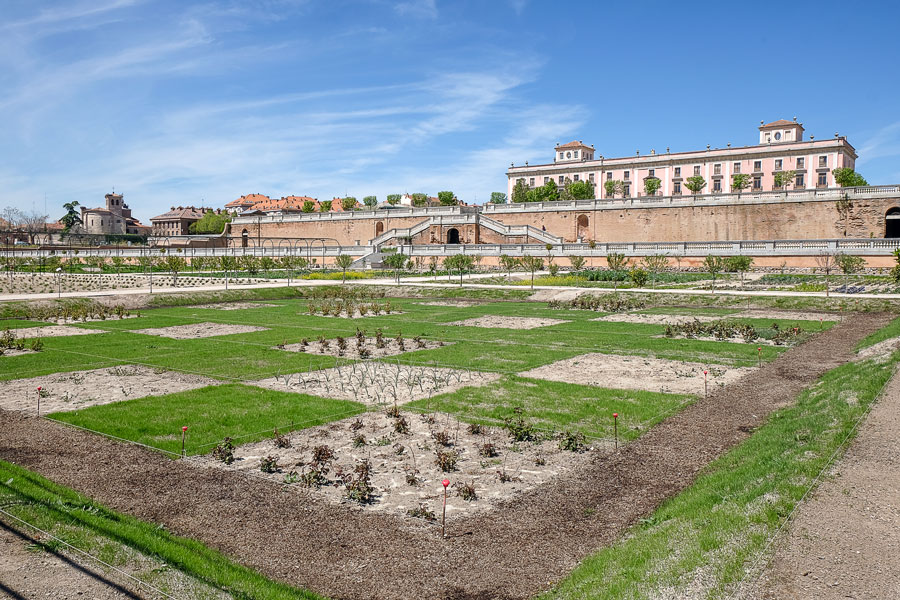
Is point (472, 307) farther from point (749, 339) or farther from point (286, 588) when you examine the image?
point (286, 588)

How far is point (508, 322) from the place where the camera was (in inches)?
1028

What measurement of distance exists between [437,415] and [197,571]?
6.35 metres

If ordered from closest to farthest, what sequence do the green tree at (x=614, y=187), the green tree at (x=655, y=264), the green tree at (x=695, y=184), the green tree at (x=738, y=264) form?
the green tree at (x=738, y=264) < the green tree at (x=655, y=264) < the green tree at (x=695, y=184) < the green tree at (x=614, y=187)

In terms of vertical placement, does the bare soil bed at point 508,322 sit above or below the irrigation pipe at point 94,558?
above

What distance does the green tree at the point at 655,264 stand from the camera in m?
47.4

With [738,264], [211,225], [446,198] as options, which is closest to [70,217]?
[211,225]

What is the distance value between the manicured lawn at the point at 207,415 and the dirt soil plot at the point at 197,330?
9.16 meters

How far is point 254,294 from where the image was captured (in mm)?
36656

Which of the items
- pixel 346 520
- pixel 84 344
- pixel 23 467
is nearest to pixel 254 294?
pixel 84 344

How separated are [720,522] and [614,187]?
9747cm

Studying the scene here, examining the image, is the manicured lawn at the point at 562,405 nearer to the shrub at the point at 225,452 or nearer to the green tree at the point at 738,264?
the shrub at the point at 225,452

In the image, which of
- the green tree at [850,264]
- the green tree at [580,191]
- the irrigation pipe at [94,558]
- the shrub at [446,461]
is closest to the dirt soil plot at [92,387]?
the irrigation pipe at [94,558]

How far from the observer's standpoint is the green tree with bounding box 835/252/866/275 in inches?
1603

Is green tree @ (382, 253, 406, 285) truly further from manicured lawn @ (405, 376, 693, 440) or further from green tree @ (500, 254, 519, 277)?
manicured lawn @ (405, 376, 693, 440)
